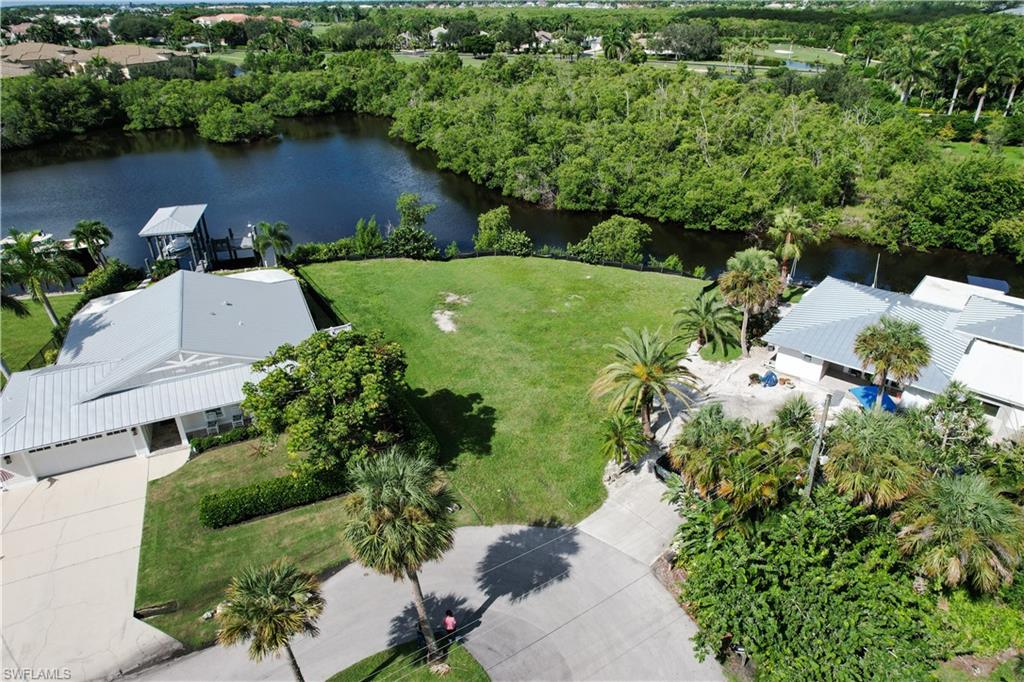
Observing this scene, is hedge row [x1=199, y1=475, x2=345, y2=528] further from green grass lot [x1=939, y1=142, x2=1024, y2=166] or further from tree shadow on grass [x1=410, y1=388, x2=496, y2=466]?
green grass lot [x1=939, y1=142, x2=1024, y2=166]

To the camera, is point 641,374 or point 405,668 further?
point 641,374

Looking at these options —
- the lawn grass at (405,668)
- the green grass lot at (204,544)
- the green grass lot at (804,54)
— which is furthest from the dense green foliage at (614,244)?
the green grass lot at (804,54)

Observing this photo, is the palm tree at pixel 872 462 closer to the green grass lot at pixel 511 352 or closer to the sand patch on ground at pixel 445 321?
the green grass lot at pixel 511 352

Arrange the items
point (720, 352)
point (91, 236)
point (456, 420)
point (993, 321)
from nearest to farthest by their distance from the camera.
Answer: point (456, 420)
point (993, 321)
point (720, 352)
point (91, 236)

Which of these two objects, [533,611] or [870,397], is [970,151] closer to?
[870,397]

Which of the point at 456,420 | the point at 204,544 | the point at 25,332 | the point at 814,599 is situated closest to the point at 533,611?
the point at 814,599


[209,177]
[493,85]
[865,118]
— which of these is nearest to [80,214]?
[209,177]

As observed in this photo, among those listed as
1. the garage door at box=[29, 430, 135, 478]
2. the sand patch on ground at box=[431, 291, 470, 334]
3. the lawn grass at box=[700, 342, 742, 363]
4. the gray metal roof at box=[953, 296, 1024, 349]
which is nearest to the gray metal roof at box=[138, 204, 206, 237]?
the sand patch on ground at box=[431, 291, 470, 334]
